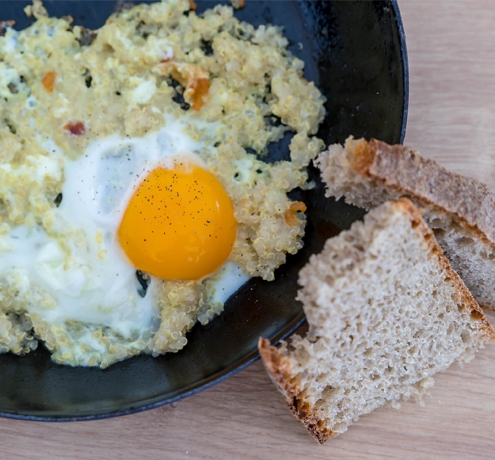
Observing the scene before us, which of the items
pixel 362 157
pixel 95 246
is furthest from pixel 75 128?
pixel 362 157

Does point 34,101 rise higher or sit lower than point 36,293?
higher

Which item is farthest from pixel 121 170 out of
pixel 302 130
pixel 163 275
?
pixel 302 130

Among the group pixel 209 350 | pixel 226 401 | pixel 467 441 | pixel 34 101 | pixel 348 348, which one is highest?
pixel 34 101

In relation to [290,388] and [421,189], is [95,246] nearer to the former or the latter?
[290,388]

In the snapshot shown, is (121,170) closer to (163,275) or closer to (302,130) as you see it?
(163,275)

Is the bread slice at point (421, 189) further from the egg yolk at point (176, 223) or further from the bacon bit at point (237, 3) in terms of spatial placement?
the bacon bit at point (237, 3)

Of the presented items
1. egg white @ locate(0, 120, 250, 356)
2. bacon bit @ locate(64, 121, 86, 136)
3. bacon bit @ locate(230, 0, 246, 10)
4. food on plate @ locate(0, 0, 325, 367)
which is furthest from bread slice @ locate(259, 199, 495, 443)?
bacon bit @ locate(230, 0, 246, 10)
